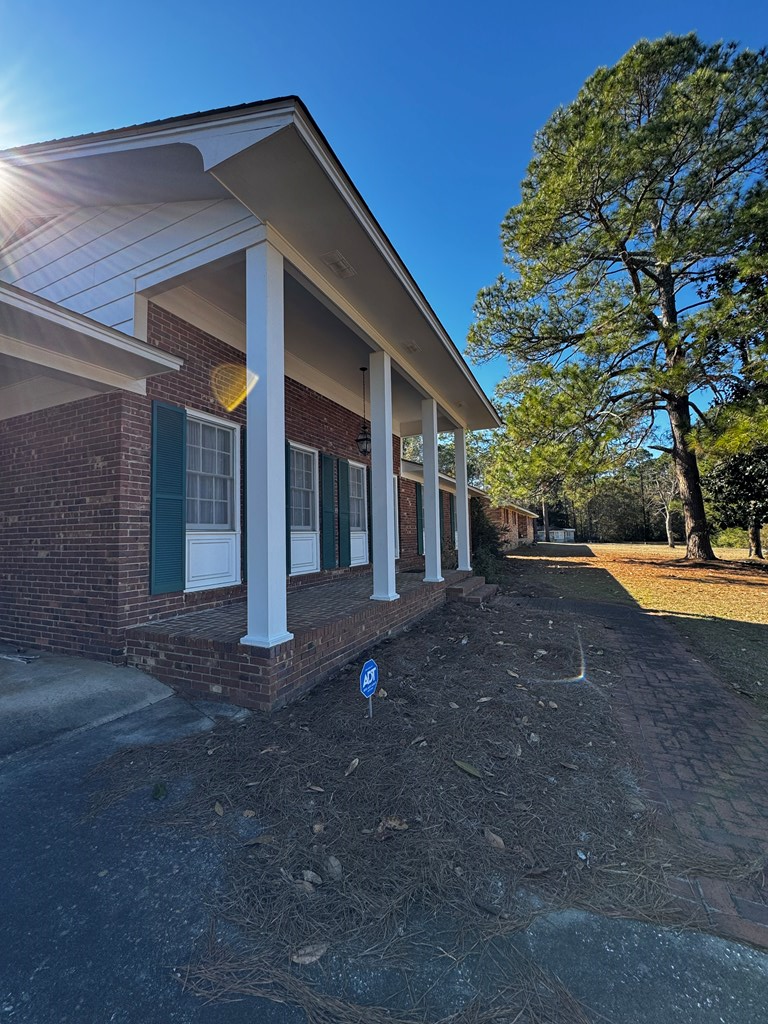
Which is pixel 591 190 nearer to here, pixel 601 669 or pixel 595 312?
pixel 595 312

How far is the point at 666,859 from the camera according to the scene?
2.04 metres

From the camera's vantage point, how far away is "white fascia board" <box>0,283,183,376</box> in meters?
3.23

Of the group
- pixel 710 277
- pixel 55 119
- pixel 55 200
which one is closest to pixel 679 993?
pixel 55 200

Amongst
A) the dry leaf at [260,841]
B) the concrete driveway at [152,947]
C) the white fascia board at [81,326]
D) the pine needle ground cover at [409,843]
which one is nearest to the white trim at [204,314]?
the white fascia board at [81,326]

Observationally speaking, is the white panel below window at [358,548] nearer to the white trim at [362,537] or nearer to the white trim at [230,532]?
the white trim at [362,537]

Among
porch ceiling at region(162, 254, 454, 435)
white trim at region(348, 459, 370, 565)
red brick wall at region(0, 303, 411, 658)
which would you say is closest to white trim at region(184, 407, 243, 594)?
red brick wall at region(0, 303, 411, 658)

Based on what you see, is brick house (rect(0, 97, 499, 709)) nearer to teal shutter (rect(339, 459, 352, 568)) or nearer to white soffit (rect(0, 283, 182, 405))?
white soffit (rect(0, 283, 182, 405))

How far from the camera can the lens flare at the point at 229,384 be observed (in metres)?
5.64

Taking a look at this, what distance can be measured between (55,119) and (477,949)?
784cm

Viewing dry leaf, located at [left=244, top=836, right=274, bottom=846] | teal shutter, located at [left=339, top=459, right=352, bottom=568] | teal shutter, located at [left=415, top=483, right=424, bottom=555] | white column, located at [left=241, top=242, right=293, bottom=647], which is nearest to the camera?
dry leaf, located at [left=244, top=836, right=274, bottom=846]

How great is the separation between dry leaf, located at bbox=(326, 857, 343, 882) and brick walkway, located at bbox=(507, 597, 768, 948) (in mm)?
1421

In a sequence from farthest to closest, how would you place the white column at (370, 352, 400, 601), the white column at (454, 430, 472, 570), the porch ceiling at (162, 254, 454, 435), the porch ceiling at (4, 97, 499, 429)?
the white column at (454, 430, 472, 570) < the white column at (370, 352, 400, 601) < the porch ceiling at (162, 254, 454, 435) < the porch ceiling at (4, 97, 499, 429)

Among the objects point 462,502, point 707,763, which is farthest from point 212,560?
point 462,502

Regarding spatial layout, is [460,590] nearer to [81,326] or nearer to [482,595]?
[482,595]
